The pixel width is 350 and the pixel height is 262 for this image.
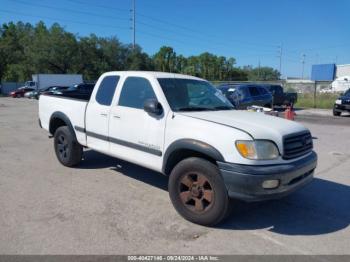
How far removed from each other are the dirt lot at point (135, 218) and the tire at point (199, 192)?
0.15 m

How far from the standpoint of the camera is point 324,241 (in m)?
3.87

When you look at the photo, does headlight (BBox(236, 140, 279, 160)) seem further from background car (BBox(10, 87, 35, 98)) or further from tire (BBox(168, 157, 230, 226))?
background car (BBox(10, 87, 35, 98))

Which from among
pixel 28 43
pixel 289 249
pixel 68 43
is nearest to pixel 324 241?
pixel 289 249

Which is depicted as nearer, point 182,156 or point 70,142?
point 182,156

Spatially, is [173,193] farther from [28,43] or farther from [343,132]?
[28,43]

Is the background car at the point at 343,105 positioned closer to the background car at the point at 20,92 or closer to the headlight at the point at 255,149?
the headlight at the point at 255,149

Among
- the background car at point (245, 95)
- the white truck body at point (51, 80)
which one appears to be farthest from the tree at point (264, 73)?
the background car at point (245, 95)

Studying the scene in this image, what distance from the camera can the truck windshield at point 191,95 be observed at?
479 centimetres

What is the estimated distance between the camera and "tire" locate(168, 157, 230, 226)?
3979 mm

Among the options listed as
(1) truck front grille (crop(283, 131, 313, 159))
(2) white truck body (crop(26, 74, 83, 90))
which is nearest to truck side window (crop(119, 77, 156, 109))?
(1) truck front grille (crop(283, 131, 313, 159))

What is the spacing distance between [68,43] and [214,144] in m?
52.8

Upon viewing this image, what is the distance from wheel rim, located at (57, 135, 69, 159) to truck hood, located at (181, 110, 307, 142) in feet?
10.2

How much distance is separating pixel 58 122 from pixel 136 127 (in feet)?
9.14

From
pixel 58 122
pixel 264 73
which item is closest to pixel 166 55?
pixel 264 73
